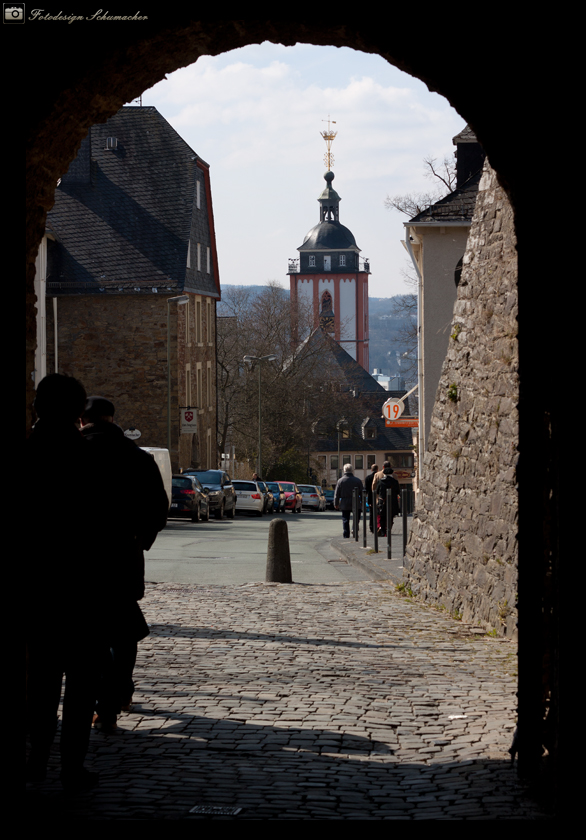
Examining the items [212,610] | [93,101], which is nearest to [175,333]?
[212,610]

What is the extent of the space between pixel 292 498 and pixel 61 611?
47.7 metres

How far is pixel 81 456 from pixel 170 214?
42.3m

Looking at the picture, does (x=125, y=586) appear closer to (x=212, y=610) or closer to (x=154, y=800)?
(x=154, y=800)

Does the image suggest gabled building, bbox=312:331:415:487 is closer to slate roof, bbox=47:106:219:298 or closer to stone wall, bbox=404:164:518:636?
slate roof, bbox=47:106:219:298

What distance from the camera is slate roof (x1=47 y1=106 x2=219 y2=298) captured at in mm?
44406

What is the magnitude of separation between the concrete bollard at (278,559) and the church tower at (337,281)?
113796 millimetres

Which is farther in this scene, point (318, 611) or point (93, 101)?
point (318, 611)

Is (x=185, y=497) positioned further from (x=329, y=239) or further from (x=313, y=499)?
(x=329, y=239)

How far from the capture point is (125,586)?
17.8 ft

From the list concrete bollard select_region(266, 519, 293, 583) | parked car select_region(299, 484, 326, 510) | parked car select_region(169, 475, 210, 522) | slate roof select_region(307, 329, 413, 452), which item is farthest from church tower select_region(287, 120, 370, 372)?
concrete bollard select_region(266, 519, 293, 583)

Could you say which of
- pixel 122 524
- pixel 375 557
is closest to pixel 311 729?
pixel 122 524

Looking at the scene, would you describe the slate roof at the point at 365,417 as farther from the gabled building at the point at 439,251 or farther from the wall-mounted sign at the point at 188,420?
the gabled building at the point at 439,251

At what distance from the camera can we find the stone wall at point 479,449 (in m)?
9.47

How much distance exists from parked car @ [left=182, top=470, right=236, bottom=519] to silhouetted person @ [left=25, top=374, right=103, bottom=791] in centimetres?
3064
